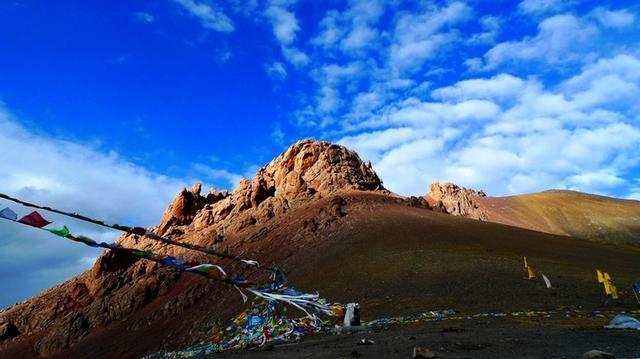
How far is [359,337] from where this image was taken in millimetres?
17797

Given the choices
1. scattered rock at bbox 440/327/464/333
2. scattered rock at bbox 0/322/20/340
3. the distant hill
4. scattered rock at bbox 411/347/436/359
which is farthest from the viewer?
the distant hill

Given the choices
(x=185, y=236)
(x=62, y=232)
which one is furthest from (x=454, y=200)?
(x=62, y=232)

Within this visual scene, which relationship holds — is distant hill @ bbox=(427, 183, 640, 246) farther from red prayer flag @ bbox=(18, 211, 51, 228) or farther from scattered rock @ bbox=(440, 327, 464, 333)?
red prayer flag @ bbox=(18, 211, 51, 228)

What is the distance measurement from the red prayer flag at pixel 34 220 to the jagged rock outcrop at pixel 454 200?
296 feet

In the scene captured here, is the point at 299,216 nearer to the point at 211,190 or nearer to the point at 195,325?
the point at 195,325

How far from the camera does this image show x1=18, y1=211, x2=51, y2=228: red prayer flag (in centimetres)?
669

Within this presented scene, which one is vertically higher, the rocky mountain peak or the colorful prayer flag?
the rocky mountain peak

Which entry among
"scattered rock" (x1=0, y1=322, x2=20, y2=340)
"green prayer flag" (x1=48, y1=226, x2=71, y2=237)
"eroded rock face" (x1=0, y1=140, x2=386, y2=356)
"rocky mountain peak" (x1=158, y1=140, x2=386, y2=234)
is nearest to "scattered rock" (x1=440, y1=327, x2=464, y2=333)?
"green prayer flag" (x1=48, y1=226, x2=71, y2=237)

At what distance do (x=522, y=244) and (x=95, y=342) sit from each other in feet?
145

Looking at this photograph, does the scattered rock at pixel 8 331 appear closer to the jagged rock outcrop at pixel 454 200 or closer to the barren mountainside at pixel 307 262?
the barren mountainside at pixel 307 262

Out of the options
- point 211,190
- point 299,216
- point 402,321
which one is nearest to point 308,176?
point 299,216

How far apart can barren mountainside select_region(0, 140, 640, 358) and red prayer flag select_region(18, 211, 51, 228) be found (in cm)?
2211

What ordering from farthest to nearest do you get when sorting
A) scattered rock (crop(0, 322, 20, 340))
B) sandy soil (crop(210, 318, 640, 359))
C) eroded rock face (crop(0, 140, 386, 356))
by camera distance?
scattered rock (crop(0, 322, 20, 340)), eroded rock face (crop(0, 140, 386, 356)), sandy soil (crop(210, 318, 640, 359))

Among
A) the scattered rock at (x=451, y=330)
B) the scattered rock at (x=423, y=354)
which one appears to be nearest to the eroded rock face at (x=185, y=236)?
the scattered rock at (x=451, y=330)
